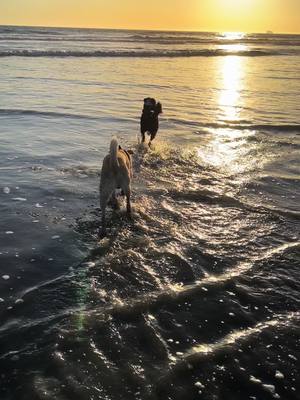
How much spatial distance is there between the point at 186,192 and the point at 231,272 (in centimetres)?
300

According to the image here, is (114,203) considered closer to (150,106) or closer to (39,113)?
(150,106)

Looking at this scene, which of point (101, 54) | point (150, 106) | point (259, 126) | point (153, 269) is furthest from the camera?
point (101, 54)

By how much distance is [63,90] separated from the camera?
19.8 m

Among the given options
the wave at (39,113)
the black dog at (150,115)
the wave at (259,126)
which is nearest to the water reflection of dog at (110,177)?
the black dog at (150,115)

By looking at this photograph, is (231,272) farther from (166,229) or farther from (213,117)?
(213,117)

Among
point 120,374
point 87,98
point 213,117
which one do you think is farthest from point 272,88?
point 120,374

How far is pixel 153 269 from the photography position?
227 inches

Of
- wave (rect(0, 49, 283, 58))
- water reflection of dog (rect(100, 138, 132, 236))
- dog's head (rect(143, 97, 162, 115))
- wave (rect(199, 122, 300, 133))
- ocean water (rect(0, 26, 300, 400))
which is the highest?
wave (rect(0, 49, 283, 58))

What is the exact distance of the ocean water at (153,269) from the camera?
4.06 meters

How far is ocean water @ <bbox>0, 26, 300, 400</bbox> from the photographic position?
4062 millimetres

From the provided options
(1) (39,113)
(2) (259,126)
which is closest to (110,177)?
(2) (259,126)

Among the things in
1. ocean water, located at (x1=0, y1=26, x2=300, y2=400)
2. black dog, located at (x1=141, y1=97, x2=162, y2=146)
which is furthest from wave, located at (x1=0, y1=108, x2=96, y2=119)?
black dog, located at (x1=141, y1=97, x2=162, y2=146)

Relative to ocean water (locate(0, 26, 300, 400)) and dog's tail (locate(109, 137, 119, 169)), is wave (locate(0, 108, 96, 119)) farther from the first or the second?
dog's tail (locate(109, 137, 119, 169))

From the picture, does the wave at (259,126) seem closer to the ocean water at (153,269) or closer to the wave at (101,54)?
the ocean water at (153,269)
